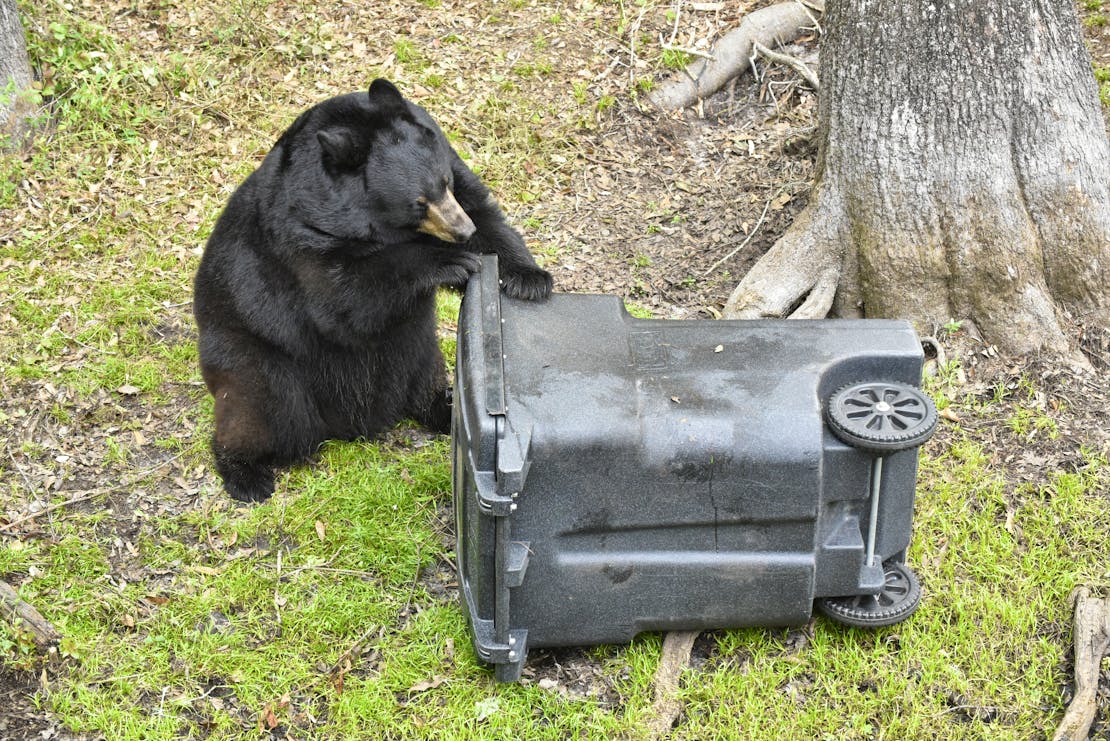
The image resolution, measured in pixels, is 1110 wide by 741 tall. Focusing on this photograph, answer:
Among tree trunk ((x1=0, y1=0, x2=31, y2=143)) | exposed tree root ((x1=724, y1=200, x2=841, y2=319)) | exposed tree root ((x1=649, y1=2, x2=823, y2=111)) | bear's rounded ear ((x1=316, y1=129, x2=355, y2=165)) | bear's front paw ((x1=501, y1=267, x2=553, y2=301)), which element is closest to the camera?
bear's front paw ((x1=501, y1=267, x2=553, y2=301))

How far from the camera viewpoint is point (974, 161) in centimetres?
434

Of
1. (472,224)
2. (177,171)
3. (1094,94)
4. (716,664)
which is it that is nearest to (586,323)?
(472,224)

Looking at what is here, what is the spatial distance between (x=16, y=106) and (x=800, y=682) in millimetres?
5556

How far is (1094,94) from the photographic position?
4414 millimetres

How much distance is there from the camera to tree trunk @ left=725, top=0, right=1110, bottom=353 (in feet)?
Answer: 14.0

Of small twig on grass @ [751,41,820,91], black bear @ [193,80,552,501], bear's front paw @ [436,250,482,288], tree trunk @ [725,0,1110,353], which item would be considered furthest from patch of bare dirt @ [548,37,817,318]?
bear's front paw @ [436,250,482,288]

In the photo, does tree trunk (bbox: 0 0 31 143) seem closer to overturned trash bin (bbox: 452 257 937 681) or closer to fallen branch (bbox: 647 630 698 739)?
overturned trash bin (bbox: 452 257 937 681)

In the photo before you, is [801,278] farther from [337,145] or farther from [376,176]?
[337,145]

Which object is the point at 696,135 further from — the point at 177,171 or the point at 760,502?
the point at 760,502

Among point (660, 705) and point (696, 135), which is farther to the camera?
point (696, 135)

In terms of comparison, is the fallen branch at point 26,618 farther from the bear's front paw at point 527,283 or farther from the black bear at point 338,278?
the bear's front paw at point 527,283

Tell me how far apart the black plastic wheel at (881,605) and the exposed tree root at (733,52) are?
3.77m

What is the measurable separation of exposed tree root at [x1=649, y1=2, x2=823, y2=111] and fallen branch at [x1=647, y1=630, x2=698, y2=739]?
386 centimetres

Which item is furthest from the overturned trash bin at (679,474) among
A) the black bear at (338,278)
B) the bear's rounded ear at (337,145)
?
the bear's rounded ear at (337,145)
